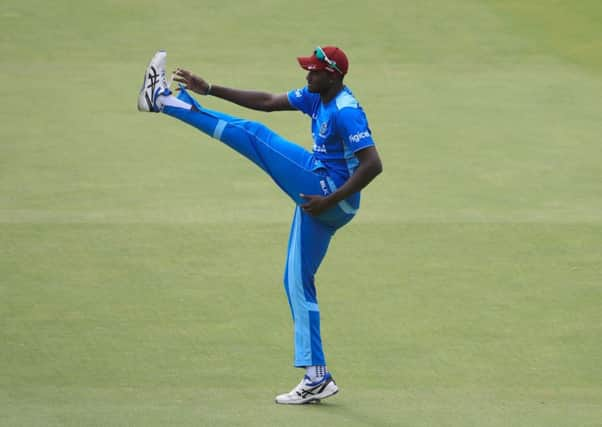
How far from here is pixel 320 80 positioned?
7.05 metres

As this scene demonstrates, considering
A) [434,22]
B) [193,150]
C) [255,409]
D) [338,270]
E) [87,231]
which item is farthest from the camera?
[434,22]

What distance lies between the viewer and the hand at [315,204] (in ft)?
23.0

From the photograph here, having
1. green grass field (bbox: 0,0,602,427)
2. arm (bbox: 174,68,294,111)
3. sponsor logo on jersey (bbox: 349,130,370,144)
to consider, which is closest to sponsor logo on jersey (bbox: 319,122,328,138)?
sponsor logo on jersey (bbox: 349,130,370,144)

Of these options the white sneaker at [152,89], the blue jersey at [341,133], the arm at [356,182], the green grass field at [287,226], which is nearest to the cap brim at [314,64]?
the blue jersey at [341,133]

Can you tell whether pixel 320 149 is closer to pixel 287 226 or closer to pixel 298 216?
pixel 298 216

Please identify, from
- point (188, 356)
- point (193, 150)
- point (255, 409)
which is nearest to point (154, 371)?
point (188, 356)

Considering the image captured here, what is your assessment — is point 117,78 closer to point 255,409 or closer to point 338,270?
point 338,270

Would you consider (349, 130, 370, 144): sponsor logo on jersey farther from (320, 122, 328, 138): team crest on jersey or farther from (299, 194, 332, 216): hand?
(299, 194, 332, 216): hand

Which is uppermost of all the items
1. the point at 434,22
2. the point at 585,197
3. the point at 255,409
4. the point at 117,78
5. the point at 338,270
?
the point at 434,22

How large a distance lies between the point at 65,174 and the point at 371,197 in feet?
10.7

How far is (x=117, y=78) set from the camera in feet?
49.6

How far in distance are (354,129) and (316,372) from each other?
1.59 metres

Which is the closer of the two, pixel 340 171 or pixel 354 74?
pixel 340 171

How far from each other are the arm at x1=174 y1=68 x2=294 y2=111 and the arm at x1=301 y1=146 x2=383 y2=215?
3.06ft
